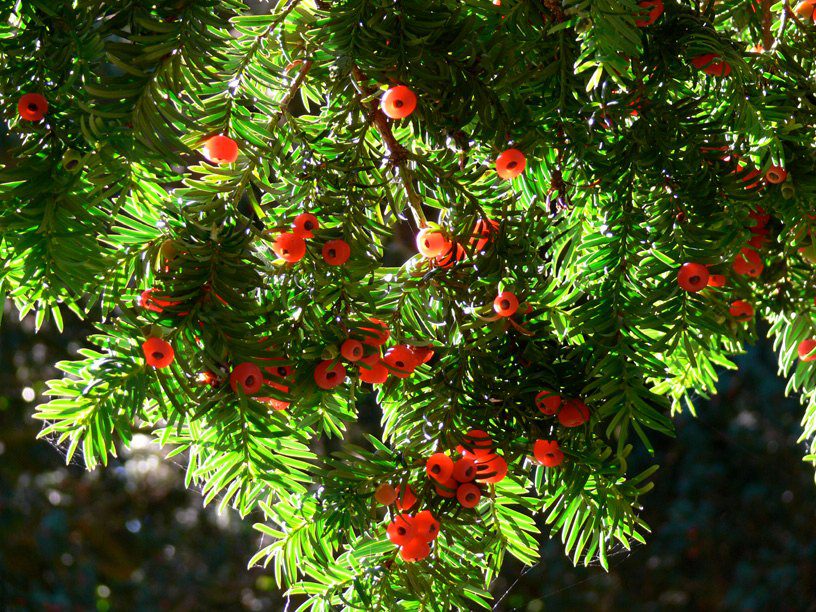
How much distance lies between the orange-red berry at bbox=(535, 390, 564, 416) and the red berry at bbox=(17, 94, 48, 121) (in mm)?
284

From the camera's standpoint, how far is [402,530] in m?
0.45

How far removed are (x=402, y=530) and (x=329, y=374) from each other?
96 mm

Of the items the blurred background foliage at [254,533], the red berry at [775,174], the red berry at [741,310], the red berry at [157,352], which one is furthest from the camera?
the blurred background foliage at [254,533]

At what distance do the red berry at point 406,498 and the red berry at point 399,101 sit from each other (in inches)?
7.8

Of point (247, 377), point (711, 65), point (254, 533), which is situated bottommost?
point (254, 533)

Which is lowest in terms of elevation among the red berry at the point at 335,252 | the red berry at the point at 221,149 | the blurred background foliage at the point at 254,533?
the blurred background foliage at the point at 254,533

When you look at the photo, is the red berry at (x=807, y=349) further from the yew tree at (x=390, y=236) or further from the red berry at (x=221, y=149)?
the red berry at (x=221, y=149)

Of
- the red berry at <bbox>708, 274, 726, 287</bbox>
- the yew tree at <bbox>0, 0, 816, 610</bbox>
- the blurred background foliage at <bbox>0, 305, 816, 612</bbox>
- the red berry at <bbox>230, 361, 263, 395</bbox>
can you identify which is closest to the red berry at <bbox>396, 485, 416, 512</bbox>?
the yew tree at <bbox>0, 0, 816, 610</bbox>

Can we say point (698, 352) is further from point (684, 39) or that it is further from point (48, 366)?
point (48, 366)

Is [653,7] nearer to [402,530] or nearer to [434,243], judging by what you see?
[434,243]

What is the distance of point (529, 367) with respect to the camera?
46cm

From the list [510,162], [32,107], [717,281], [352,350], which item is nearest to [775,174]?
[717,281]

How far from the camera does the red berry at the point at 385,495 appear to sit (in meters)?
0.45

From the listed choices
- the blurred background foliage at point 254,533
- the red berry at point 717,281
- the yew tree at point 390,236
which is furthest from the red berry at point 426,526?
the blurred background foliage at point 254,533
